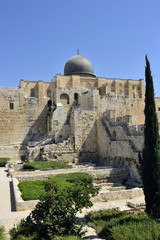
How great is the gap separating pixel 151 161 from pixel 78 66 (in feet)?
80.1

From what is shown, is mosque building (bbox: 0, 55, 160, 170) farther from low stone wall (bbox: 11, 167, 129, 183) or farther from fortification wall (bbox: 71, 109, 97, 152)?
low stone wall (bbox: 11, 167, 129, 183)

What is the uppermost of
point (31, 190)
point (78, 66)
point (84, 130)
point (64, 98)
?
point (78, 66)

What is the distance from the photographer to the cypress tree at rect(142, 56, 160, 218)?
24.6ft

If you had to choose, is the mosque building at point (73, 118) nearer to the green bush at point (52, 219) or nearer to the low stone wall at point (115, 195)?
the low stone wall at point (115, 195)

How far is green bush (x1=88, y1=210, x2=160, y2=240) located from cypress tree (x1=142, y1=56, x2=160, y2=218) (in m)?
0.53

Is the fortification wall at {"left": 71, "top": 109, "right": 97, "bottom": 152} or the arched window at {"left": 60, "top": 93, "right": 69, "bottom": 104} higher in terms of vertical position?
the arched window at {"left": 60, "top": 93, "right": 69, "bottom": 104}

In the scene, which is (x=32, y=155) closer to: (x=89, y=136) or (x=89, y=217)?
(x=89, y=136)

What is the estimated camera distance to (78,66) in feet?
99.7

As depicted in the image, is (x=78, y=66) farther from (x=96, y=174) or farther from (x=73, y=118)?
(x=96, y=174)

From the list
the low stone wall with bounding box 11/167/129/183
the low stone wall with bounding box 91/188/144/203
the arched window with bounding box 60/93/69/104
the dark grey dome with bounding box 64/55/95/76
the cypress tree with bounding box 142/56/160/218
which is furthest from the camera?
the dark grey dome with bounding box 64/55/95/76

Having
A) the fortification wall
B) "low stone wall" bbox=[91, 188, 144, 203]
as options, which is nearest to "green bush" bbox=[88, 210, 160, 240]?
"low stone wall" bbox=[91, 188, 144, 203]

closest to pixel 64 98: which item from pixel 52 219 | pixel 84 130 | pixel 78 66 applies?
pixel 78 66

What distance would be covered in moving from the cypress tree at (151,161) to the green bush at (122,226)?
0.53 meters

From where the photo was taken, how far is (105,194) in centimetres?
1000
